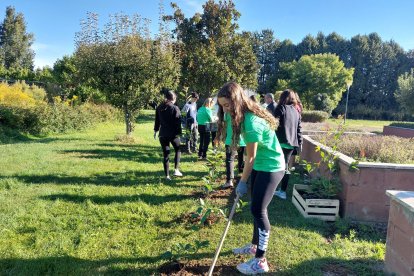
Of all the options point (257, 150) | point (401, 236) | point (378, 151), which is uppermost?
point (257, 150)

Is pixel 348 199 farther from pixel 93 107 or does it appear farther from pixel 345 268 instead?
pixel 93 107

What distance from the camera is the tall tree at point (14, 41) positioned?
4534 centimetres

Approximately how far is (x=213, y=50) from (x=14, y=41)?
38.1 meters

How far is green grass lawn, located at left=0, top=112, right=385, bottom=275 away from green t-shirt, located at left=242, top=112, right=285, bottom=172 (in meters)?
1.17

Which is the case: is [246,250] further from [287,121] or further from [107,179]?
[107,179]

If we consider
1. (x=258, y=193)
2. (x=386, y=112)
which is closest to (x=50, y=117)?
(x=258, y=193)

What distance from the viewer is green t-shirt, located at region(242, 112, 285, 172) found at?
307 cm

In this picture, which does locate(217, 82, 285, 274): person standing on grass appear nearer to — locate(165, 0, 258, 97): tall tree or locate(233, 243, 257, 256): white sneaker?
locate(233, 243, 257, 256): white sneaker

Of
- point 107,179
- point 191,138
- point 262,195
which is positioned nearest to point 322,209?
point 262,195

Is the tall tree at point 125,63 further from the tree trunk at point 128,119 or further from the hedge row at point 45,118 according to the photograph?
the hedge row at point 45,118

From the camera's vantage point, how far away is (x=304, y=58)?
4684cm

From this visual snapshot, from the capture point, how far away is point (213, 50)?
19.0 meters

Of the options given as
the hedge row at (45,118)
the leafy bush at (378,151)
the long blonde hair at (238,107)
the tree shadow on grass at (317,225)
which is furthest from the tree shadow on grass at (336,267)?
the hedge row at (45,118)

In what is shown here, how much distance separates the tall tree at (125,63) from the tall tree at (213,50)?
6624mm
